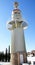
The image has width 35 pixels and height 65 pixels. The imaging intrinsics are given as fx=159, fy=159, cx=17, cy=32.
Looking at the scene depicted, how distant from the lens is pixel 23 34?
88.2ft

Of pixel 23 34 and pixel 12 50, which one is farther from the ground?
pixel 23 34

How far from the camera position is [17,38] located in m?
26.0

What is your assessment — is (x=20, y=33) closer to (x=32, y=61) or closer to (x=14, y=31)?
(x=14, y=31)

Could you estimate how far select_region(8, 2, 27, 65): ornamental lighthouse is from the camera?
25.4 meters

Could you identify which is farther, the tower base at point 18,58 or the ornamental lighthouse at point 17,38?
the ornamental lighthouse at point 17,38

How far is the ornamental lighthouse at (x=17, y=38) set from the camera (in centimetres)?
2536

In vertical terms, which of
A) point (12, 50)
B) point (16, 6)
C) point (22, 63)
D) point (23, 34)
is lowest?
point (22, 63)

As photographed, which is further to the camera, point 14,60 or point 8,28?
point 8,28

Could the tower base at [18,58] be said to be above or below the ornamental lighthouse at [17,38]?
below

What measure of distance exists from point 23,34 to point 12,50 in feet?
10.8

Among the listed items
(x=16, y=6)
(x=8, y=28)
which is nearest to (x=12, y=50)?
(x=8, y=28)

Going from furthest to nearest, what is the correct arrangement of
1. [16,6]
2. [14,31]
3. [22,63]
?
[16,6] < [14,31] < [22,63]

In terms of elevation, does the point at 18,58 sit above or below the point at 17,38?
below

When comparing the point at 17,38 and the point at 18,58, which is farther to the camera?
the point at 17,38
